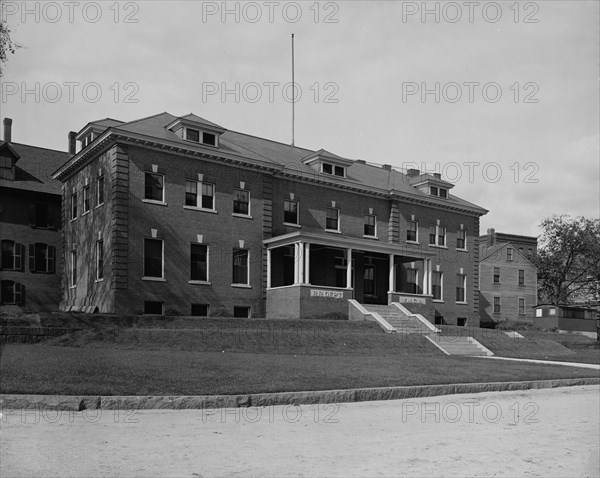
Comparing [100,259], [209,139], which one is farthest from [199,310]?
[209,139]

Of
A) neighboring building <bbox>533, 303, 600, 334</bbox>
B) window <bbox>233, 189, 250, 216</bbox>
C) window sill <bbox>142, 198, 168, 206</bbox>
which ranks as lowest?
neighboring building <bbox>533, 303, 600, 334</bbox>

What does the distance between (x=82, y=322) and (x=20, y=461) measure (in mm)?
16207

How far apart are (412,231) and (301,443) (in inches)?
1404

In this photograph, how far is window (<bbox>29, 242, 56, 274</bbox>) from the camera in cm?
3881

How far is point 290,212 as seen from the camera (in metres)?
36.6

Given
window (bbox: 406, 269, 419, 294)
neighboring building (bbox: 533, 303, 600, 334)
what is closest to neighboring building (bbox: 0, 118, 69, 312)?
window (bbox: 406, 269, 419, 294)

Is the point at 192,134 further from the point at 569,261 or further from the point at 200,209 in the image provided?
the point at 569,261

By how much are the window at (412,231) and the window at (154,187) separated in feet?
58.7

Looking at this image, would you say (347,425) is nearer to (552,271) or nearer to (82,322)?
(82,322)

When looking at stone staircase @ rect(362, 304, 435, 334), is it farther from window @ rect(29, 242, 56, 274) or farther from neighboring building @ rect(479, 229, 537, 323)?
neighboring building @ rect(479, 229, 537, 323)

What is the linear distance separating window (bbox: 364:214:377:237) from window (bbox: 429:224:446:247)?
507 centimetres

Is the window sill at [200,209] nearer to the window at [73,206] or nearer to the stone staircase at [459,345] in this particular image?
the window at [73,206]

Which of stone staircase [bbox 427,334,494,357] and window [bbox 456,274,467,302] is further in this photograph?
window [bbox 456,274,467,302]

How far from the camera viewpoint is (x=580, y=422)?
1064 cm
